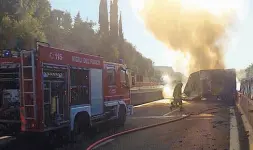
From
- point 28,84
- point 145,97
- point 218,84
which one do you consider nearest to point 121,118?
point 28,84

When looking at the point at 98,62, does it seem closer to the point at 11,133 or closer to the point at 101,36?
the point at 11,133

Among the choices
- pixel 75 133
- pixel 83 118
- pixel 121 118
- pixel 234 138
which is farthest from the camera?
pixel 121 118

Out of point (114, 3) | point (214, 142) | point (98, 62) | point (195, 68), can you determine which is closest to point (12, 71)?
point (98, 62)

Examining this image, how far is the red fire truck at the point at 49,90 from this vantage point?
8578 millimetres

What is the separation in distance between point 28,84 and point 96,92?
3014 millimetres

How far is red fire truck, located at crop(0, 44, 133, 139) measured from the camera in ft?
28.1

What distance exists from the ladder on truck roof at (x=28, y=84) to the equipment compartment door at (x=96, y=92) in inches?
105

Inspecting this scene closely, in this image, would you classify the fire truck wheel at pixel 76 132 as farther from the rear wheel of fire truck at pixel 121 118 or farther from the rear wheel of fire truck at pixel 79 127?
the rear wheel of fire truck at pixel 121 118

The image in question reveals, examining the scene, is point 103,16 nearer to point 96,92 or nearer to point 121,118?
point 121,118

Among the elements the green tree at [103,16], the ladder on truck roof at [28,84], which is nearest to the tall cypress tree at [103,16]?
the green tree at [103,16]

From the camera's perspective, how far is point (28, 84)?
8.62m

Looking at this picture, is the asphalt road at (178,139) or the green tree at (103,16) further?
the green tree at (103,16)

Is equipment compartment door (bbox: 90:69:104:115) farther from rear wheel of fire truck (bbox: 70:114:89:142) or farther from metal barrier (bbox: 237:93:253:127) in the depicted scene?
metal barrier (bbox: 237:93:253:127)

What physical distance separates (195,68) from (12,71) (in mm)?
38748
